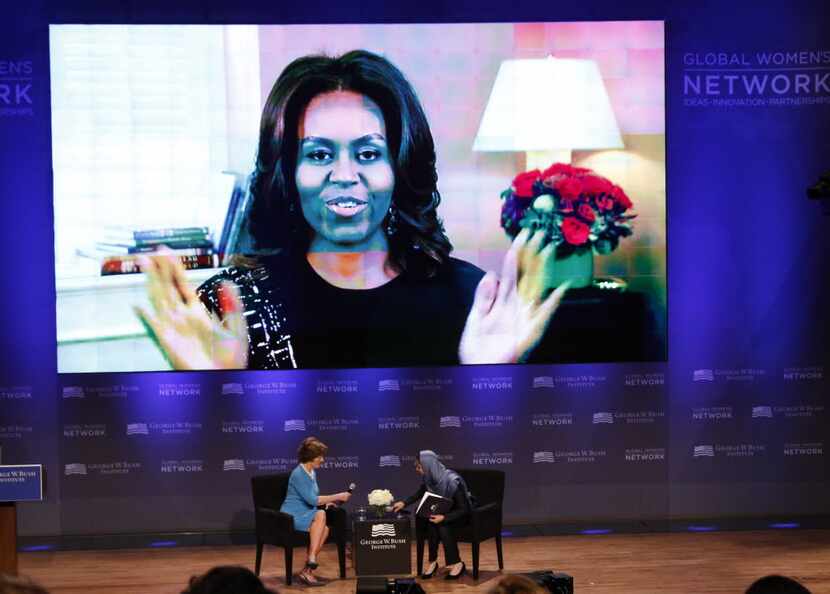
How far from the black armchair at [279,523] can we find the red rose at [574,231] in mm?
2978

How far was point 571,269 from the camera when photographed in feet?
32.8

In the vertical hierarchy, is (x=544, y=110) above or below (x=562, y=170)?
above

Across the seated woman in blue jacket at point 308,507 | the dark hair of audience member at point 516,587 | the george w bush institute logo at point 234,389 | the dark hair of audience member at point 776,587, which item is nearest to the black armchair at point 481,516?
the seated woman in blue jacket at point 308,507

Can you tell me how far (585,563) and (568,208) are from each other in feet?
9.57

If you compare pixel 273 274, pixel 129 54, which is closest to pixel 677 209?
pixel 273 274

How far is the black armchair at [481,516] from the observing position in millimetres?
8750

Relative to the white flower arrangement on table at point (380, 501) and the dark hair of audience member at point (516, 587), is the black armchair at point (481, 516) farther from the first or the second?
the dark hair of audience member at point (516, 587)

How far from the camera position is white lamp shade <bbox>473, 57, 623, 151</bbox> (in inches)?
391

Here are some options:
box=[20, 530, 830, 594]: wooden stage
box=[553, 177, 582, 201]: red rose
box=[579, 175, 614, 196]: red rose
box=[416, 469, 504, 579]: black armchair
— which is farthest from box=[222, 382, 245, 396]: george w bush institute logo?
box=[579, 175, 614, 196]: red rose

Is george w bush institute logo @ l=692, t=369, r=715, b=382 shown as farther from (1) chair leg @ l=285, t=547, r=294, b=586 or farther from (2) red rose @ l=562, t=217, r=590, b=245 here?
(1) chair leg @ l=285, t=547, r=294, b=586

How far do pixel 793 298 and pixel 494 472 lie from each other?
311 centimetres

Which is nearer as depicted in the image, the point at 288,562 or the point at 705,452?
→ the point at 288,562

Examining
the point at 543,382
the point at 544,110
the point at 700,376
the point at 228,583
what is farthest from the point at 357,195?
the point at 228,583

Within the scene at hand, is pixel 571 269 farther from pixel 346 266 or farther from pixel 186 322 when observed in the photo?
pixel 186 322
